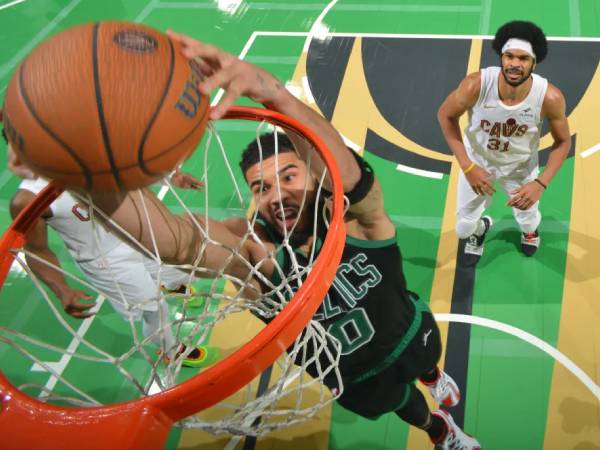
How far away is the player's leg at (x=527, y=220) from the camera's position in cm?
379

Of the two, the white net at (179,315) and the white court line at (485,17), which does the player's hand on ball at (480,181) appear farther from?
the white court line at (485,17)

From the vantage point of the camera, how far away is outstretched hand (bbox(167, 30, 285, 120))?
173 cm

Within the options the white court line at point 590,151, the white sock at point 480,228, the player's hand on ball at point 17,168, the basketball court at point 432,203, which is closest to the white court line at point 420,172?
the basketball court at point 432,203

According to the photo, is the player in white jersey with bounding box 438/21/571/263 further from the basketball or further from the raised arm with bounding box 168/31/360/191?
the basketball

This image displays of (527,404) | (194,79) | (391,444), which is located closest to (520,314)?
(527,404)

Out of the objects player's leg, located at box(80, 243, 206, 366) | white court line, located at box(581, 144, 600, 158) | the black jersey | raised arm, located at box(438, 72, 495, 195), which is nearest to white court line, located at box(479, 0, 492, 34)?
white court line, located at box(581, 144, 600, 158)

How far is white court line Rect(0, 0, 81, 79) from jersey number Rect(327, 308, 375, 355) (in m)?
4.94

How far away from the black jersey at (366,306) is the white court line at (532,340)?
3.93 feet

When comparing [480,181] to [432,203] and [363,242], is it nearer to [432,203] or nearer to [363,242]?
[432,203]

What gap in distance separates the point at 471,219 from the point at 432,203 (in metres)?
0.57

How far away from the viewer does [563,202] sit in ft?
14.5

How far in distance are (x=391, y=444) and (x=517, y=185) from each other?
5.38ft

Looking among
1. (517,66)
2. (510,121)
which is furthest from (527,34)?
(510,121)

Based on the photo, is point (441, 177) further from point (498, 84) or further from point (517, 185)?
point (498, 84)
